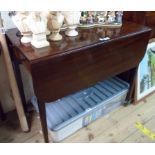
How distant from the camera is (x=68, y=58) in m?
1.02

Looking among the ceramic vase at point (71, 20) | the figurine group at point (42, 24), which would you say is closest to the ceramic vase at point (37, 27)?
the figurine group at point (42, 24)

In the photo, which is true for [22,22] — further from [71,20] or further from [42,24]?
[71,20]

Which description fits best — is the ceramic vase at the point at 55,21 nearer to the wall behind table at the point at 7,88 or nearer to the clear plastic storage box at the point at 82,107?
the wall behind table at the point at 7,88

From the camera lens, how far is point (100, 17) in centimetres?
136

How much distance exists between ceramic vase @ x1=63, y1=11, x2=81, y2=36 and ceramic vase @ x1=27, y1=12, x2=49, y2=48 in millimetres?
181

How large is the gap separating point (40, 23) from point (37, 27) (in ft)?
0.08

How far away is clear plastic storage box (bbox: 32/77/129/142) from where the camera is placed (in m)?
1.40

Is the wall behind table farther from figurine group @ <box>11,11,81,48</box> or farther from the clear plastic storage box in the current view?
figurine group @ <box>11,11,81,48</box>

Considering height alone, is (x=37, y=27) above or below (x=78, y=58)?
above

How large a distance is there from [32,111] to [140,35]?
3.64 feet

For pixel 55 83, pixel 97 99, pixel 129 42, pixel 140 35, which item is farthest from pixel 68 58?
pixel 97 99

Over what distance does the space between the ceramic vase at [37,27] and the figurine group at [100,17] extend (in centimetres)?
40

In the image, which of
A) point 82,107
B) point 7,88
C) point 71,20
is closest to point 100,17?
point 71,20
